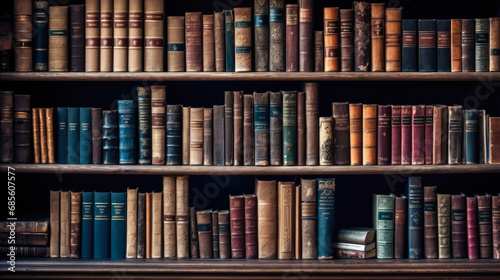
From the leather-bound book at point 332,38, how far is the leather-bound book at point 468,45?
0.51 m

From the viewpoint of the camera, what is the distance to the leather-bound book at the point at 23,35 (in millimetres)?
2145

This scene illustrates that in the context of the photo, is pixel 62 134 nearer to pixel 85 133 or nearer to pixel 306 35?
pixel 85 133

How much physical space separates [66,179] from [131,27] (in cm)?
83

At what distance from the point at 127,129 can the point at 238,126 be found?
0.46 metres

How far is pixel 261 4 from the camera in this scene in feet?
7.00

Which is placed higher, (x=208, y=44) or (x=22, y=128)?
(x=208, y=44)

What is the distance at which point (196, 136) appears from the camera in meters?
2.16

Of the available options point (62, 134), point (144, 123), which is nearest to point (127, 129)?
point (144, 123)

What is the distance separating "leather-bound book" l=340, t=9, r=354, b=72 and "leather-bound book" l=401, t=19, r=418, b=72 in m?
0.21

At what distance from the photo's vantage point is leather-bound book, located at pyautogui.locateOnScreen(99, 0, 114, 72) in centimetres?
214

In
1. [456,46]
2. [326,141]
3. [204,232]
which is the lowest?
[204,232]

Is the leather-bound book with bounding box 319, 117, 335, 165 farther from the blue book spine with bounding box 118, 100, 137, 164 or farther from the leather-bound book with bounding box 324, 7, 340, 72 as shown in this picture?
the blue book spine with bounding box 118, 100, 137, 164

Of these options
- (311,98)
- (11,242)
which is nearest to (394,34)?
(311,98)

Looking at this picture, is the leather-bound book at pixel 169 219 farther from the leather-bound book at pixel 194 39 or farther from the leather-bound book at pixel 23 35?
the leather-bound book at pixel 23 35
